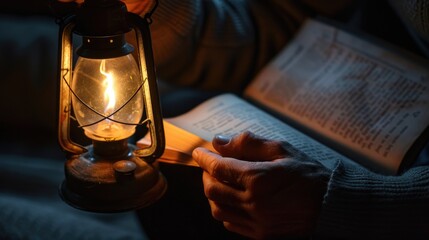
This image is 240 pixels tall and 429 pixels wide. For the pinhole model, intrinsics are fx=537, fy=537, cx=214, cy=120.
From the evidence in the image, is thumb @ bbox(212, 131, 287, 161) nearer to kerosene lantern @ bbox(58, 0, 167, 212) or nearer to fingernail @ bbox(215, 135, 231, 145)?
fingernail @ bbox(215, 135, 231, 145)

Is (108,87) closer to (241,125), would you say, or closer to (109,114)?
(109,114)

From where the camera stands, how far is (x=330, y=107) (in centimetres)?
106

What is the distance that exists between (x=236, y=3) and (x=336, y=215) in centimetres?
69

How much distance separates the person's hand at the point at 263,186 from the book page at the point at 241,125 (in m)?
0.10

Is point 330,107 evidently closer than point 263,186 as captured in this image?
No

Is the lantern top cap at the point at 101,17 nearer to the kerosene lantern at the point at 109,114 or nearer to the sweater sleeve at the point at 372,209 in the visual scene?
the kerosene lantern at the point at 109,114

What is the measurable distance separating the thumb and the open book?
0.27 ft

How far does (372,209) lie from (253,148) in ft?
0.61

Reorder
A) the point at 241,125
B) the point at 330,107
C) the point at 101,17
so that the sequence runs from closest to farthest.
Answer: the point at 101,17
the point at 241,125
the point at 330,107

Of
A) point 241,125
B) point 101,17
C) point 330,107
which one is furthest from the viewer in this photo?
point 330,107

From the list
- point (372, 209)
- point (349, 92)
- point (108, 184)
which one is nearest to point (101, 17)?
point (108, 184)

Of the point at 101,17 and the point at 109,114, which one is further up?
the point at 101,17

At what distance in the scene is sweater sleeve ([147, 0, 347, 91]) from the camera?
1.20 meters

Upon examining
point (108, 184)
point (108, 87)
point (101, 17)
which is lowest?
point (108, 184)
